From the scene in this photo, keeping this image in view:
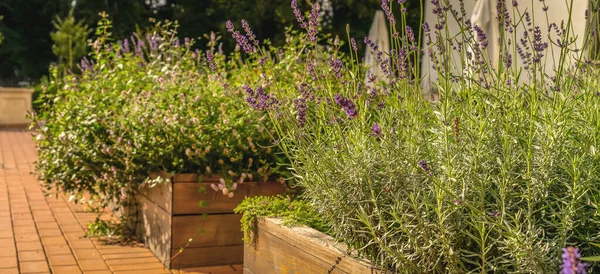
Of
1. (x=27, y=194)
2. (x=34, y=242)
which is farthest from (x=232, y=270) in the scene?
(x=27, y=194)

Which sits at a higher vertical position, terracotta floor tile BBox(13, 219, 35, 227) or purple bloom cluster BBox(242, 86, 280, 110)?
purple bloom cluster BBox(242, 86, 280, 110)

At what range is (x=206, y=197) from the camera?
4055 millimetres

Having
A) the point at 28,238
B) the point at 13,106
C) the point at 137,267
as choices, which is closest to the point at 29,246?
the point at 28,238

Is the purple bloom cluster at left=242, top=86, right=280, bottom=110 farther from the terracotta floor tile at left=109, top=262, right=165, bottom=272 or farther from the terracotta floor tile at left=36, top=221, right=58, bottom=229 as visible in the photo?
the terracotta floor tile at left=36, top=221, right=58, bottom=229

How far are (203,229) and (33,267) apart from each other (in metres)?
0.98

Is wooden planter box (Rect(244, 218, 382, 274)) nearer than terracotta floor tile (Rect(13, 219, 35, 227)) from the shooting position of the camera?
Yes

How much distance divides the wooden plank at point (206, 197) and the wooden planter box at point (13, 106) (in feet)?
42.8

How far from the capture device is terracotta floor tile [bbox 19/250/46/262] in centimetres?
422

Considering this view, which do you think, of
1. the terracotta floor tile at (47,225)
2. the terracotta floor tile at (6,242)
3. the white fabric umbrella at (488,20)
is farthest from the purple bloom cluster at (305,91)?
the white fabric umbrella at (488,20)

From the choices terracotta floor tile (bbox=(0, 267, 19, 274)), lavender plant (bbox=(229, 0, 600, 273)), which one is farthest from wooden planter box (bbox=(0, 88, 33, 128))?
lavender plant (bbox=(229, 0, 600, 273))

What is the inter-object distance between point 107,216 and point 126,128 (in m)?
1.54

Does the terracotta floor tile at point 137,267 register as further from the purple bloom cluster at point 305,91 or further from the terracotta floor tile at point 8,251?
the purple bloom cluster at point 305,91

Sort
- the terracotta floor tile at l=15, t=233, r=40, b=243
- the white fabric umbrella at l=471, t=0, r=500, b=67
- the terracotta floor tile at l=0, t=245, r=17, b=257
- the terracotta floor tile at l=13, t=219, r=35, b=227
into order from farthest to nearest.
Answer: the white fabric umbrella at l=471, t=0, r=500, b=67 < the terracotta floor tile at l=13, t=219, r=35, b=227 < the terracotta floor tile at l=15, t=233, r=40, b=243 < the terracotta floor tile at l=0, t=245, r=17, b=257

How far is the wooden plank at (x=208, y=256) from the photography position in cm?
406
